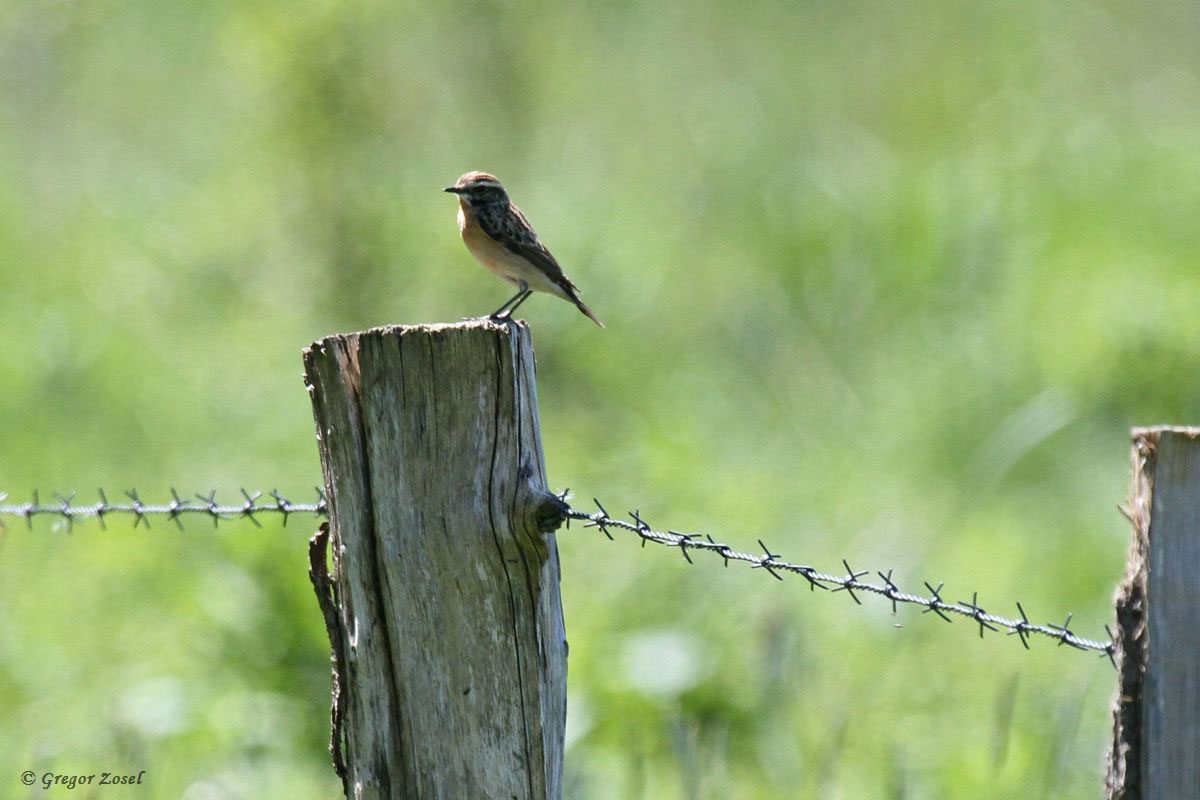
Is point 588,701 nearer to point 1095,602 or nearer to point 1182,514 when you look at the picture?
point 1095,602

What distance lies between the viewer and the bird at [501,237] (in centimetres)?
609

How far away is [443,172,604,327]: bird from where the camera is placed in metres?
6.09

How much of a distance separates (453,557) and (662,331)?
9602 mm

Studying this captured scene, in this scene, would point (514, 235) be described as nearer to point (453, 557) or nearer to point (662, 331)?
point (453, 557)

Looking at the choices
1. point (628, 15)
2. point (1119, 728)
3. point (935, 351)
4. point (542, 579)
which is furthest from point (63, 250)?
point (1119, 728)

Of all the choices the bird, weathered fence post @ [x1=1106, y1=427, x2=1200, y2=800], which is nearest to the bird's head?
the bird

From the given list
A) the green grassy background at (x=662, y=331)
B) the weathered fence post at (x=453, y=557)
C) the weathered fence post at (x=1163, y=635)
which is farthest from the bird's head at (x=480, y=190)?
the weathered fence post at (x=1163, y=635)

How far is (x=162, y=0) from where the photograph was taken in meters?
18.4

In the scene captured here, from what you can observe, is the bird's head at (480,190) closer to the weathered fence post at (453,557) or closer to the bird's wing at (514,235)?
the bird's wing at (514,235)

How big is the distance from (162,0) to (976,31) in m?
10.3

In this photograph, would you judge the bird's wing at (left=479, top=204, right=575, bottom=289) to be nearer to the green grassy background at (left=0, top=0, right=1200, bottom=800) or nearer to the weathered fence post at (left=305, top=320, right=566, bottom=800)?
the green grassy background at (left=0, top=0, right=1200, bottom=800)

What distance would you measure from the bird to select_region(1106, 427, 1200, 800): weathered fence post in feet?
11.5

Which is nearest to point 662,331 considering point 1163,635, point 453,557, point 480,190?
point 480,190

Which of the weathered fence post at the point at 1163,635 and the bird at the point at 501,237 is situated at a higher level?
the bird at the point at 501,237
